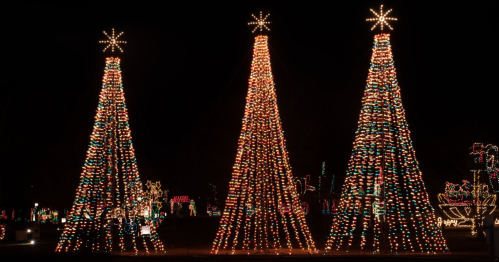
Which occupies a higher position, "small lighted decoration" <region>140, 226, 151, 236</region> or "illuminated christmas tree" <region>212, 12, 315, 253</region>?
"illuminated christmas tree" <region>212, 12, 315, 253</region>

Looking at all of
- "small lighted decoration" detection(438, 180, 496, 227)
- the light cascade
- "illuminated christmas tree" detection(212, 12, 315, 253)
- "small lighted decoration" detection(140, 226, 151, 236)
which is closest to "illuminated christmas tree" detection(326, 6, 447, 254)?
the light cascade

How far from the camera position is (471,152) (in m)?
28.3

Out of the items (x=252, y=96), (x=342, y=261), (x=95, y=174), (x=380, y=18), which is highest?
(x=380, y=18)

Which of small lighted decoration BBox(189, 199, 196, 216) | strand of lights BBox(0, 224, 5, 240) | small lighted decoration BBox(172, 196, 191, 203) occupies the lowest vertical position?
strand of lights BBox(0, 224, 5, 240)

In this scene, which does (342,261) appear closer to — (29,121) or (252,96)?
Answer: (252,96)

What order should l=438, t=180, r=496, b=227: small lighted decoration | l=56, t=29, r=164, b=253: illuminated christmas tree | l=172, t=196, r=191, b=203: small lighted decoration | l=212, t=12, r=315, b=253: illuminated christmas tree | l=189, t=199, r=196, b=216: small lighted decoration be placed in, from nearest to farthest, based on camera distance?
l=212, t=12, r=315, b=253: illuminated christmas tree < l=56, t=29, r=164, b=253: illuminated christmas tree < l=438, t=180, r=496, b=227: small lighted decoration < l=172, t=196, r=191, b=203: small lighted decoration < l=189, t=199, r=196, b=216: small lighted decoration

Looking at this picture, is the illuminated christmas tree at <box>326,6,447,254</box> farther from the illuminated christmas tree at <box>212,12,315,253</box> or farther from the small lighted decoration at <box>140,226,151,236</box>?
the small lighted decoration at <box>140,226,151,236</box>

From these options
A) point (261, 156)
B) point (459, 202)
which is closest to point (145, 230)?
point (261, 156)

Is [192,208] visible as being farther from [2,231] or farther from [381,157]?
[381,157]

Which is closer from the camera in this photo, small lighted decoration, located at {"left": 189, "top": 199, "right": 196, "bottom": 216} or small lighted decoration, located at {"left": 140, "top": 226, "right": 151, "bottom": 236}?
small lighted decoration, located at {"left": 140, "top": 226, "right": 151, "bottom": 236}

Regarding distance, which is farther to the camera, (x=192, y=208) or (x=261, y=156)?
(x=192, y=208)

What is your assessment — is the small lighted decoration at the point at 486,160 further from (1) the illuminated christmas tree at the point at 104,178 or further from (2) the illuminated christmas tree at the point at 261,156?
(1) the illuminated christmas tree at the point at 104,178

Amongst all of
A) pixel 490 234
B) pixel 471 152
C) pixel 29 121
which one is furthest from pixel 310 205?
pixel 490 234

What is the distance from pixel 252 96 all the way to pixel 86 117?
2163 cm
